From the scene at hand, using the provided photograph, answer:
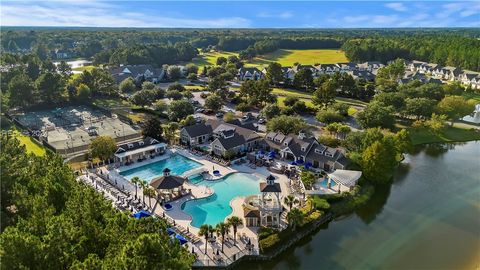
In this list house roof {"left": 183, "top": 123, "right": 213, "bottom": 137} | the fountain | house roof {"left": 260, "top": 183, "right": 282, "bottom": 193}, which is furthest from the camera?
the fountain

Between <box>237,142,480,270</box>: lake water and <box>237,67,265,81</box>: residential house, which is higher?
<box>237,67,265,81</box>: residential house

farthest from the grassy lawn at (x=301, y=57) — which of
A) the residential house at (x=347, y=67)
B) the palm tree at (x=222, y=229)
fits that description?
the palm tree at (x=222, y=229)

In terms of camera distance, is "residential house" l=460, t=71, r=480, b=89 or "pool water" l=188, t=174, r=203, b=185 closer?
"pool water" l=188, t=174, r=203, b=185

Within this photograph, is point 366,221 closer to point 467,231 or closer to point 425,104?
point 467,231

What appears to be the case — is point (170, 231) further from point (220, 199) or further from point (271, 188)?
point (271, 188)

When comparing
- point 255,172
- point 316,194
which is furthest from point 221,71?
point 316,194

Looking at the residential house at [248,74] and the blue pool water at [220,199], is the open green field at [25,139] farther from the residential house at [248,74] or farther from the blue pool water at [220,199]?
the residential house at [248,74]

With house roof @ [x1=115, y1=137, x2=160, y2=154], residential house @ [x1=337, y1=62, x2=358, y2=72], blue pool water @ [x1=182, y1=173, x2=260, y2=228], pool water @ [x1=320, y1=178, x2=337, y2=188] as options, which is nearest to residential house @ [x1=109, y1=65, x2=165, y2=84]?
house roof @ [x1=115, y1=137, x2=160, y2=154]

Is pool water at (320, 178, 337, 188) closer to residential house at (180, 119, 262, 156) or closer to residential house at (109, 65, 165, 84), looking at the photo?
residential house at (180, 119, 262, 156)
